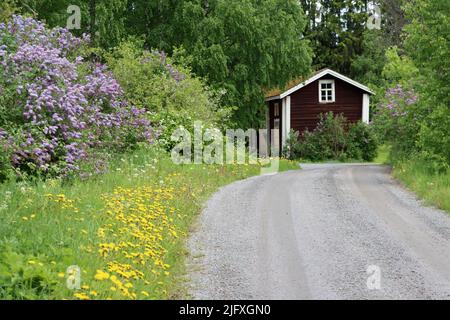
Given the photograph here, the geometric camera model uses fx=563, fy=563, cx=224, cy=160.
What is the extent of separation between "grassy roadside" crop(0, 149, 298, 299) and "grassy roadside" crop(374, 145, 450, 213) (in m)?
5.13

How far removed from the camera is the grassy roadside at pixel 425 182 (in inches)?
468

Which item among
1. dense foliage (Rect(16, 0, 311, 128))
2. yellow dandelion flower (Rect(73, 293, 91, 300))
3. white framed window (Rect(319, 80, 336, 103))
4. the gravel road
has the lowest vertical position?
the gravel road

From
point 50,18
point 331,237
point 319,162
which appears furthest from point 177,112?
point 319,162

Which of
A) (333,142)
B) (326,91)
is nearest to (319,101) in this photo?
(326,91)

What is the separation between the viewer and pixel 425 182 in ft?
45.5

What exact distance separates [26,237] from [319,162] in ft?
90.8

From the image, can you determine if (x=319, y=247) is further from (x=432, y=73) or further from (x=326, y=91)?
(x=326, y=91)

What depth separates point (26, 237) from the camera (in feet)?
20.6

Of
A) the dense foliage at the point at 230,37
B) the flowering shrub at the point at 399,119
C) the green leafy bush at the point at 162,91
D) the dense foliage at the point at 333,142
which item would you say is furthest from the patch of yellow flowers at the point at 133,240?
the dense foliage at the point at 333,142

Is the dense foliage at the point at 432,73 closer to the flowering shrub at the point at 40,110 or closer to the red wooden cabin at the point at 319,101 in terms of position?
the flowering shrub at the point at 40,110

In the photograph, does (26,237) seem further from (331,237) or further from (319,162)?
(319,162)

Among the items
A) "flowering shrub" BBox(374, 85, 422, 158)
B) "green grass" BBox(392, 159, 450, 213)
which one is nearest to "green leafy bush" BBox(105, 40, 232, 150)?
"flowering shrub" BBox(374, 85, 422, 158)

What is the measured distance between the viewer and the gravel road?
21.0ft

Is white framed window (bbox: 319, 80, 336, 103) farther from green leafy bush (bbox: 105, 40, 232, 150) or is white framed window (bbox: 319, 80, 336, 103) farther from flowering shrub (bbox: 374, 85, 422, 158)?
green leafy bush (bbox: 105, 40, 232, 150)
